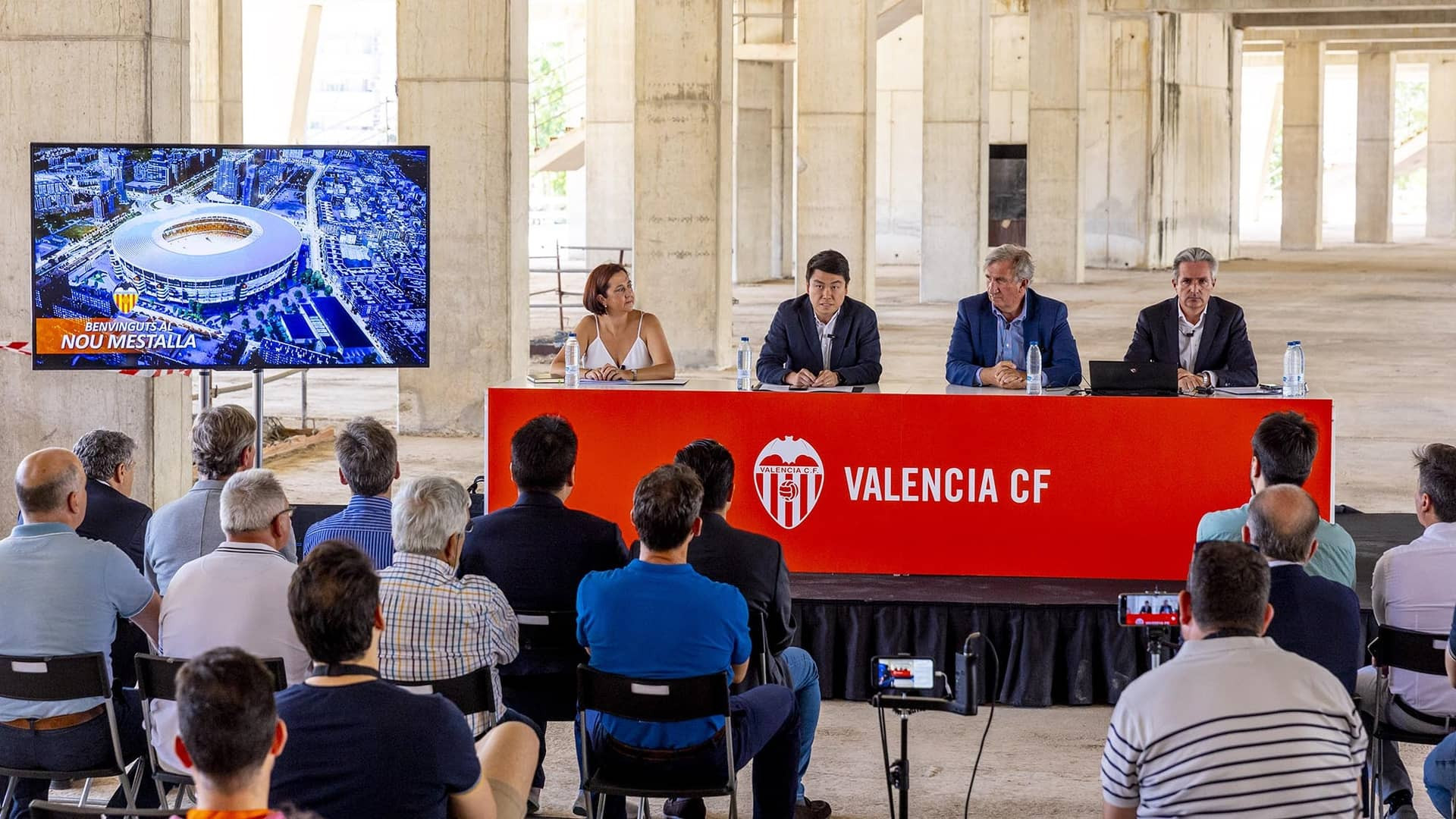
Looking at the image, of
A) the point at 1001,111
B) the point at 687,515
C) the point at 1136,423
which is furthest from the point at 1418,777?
the point at 1001,111

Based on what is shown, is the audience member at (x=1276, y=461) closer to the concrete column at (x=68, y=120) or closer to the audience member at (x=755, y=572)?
the audience member at (x=755, y=572)

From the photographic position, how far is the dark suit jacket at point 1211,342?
23.6 feet

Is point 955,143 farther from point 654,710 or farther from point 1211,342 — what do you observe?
point 654,710

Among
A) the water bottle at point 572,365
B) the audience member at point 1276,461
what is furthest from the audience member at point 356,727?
the water bottle at point 572,365

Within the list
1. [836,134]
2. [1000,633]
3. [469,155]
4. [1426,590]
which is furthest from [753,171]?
[1426,590]

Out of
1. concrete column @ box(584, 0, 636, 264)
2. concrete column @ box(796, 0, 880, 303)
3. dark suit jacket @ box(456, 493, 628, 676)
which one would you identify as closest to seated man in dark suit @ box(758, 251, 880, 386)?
dark suit jacket @ box(456, 493, 628, 676)

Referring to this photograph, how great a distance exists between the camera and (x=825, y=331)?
25.3 ft

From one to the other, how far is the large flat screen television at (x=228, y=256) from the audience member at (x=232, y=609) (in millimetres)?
2851

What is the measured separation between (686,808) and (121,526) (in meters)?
1.99

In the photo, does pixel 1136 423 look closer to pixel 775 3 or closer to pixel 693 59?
pixel 693 59

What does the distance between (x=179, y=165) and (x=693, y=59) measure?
920 centimetres

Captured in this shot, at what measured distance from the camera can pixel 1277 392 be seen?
6.53 metres

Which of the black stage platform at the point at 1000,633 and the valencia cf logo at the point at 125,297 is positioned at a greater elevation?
the valencia cf logo at the point at 125,297

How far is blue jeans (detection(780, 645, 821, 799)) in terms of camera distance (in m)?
4.99
